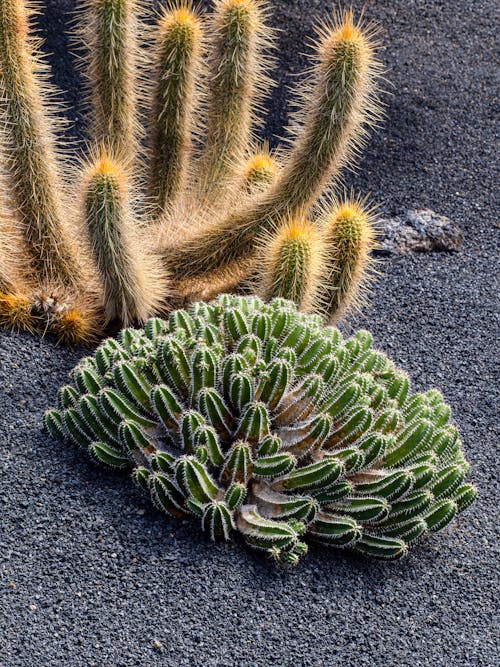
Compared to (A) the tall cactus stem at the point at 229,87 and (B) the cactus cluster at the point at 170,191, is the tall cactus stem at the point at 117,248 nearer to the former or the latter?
(B) the cactus cluster at the point at 170,191

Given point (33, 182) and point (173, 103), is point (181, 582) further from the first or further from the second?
point (173, 103)

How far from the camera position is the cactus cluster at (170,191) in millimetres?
4340

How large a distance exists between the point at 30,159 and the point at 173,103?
981mm

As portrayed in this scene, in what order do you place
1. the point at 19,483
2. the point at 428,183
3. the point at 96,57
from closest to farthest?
the point at 19,483
the point at 96,57
the point at 428,183

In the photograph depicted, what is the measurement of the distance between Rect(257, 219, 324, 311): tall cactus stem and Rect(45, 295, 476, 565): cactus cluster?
1.46ft

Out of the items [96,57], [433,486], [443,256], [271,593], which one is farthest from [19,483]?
[443,256]

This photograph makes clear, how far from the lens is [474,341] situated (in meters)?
5.19

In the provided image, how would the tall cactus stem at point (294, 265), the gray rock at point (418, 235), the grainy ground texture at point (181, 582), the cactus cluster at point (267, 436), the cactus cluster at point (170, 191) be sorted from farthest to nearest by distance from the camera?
the gray rock at point (418, 235) → the cactus cluster at point (170, 191) → the tall cactus stem at point (294, 265) → the cactus cluster at point (267, 436) → the grainy ground texture at point (181, 582)

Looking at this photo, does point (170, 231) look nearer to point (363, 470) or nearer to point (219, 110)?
point (219, 110)

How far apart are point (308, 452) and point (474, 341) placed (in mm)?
2021

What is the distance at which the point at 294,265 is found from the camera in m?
4.22

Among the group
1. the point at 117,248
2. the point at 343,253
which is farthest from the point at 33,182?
the point at 343,253

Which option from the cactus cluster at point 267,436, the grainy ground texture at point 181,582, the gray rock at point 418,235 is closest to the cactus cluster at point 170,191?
the grainy ground texture at point 181,582

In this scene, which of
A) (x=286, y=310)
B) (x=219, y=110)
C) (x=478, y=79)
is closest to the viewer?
(x=286, y=310)
